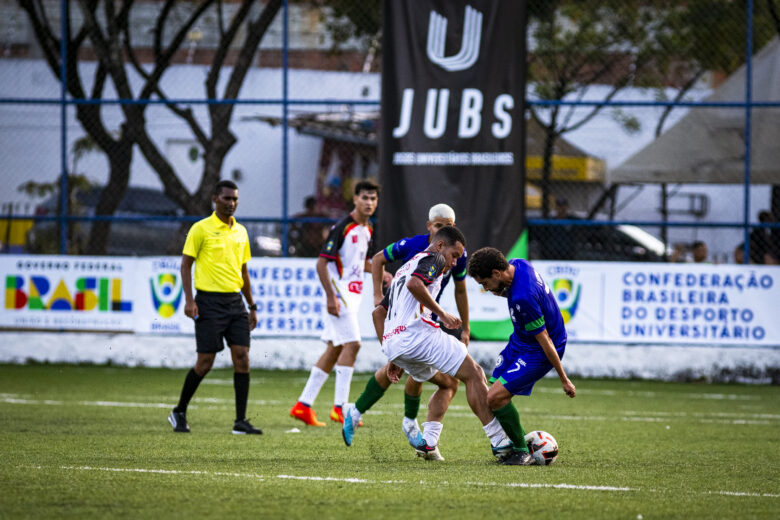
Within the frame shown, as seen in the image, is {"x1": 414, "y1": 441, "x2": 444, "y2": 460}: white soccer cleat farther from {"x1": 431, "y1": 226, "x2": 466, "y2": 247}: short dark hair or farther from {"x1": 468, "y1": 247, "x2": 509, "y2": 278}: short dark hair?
{"x1": 431, "y1": 226, "x2": 466, "y2": 247}: short dark hair

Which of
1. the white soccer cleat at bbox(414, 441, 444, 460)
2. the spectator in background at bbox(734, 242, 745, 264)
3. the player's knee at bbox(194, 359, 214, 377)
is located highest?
the spectator in background at bbox(734, 242, 745, 264)

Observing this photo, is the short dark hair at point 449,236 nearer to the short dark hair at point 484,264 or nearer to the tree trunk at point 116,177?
the short dark hair at point 484,264

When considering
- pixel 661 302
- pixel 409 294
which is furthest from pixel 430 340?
pixel 661 302

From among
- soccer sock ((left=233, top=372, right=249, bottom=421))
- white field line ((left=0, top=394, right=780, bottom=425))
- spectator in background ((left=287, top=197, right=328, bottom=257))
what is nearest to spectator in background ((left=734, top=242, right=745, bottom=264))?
white field line ((left=0, top=394, right=780, bottom=425))

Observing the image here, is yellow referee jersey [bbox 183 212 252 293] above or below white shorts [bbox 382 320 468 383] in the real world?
above

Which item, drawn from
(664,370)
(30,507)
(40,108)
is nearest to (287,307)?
(664,370)

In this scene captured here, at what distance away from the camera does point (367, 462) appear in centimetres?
779

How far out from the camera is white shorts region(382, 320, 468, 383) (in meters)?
7.70

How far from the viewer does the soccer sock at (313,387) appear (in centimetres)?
1017

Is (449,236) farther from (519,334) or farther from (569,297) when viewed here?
(569,297)

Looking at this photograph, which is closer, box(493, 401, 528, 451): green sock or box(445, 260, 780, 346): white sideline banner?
box(493, 401, 528, 451): green sock

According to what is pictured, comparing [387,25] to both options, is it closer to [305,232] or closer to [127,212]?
[305,232]

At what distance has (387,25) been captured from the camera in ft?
49.8

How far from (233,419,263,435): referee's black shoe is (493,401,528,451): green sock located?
2.52 meters
